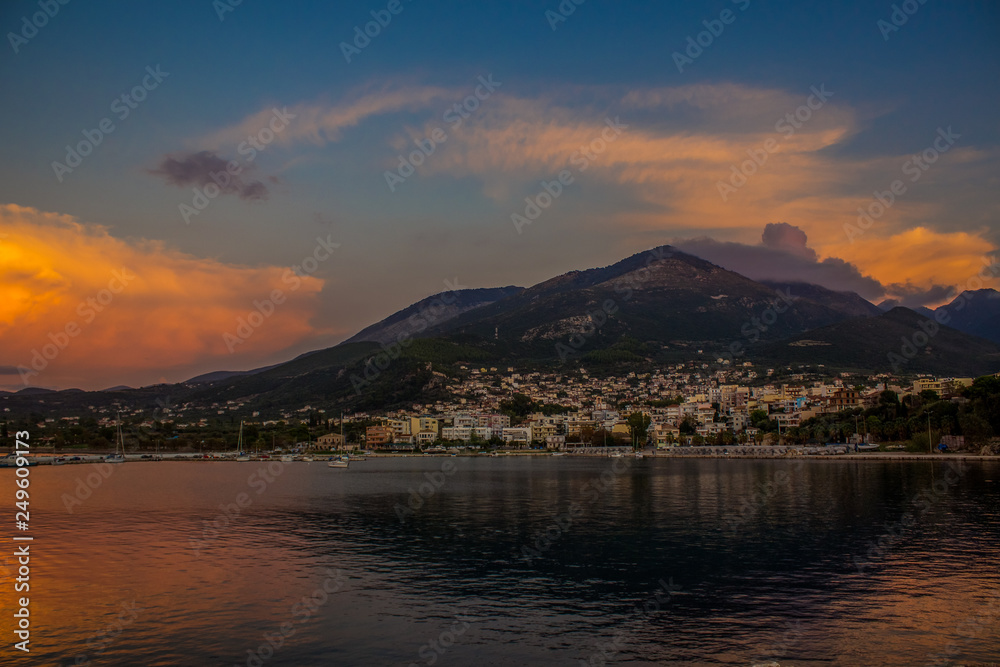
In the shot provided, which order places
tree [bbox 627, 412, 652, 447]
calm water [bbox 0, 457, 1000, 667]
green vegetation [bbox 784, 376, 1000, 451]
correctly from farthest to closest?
tree [bbox 627, 412, 652, 447]
green vegetation [bbox 784, 376, 1000, 451]
calm water [bbox 0, 457, 1000, 667]

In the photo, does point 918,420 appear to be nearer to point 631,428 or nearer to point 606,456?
point 606,456

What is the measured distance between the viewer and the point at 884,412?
119 meters

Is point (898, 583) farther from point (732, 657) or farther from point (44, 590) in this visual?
point (44, 590)

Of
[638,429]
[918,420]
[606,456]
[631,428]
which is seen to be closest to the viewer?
[918,420]

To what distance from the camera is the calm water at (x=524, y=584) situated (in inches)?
659

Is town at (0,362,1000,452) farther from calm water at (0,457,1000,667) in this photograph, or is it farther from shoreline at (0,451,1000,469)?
calm water at (0,457,1000,667)

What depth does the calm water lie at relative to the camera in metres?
16.8

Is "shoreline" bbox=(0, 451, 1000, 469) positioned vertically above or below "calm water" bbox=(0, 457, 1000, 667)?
below

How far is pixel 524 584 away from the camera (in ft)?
75.1

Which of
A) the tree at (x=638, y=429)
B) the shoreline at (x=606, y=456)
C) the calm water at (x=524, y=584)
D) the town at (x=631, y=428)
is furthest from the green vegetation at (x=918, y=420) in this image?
the calm water at (x=524, y=584)

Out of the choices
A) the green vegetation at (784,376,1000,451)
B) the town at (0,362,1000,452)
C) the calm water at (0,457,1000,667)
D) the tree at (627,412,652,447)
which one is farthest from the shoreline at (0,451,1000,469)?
the calm water at (0,457,1000,667)

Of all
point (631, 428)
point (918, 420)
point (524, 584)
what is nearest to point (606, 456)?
point (631, 428)

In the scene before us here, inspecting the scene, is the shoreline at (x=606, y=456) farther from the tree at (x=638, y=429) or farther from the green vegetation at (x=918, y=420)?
the tree at (x=638, y=429)

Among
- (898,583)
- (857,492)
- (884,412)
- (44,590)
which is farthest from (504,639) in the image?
(884,412)
